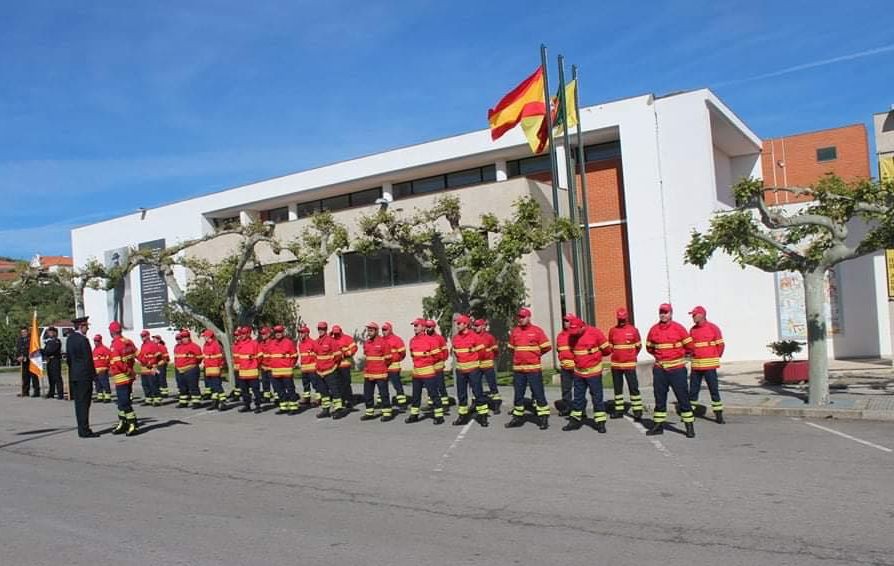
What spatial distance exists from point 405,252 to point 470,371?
20.5 feet

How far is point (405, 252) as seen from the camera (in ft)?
60.6

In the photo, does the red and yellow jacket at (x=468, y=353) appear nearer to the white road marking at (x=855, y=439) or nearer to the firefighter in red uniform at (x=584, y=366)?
the firefighter in red uniform at (x=584, y=366)

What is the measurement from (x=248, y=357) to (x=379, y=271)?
11722mm

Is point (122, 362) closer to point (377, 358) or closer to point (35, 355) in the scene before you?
point (377, 358)

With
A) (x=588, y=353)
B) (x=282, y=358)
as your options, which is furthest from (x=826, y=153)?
(x=282, y=358)

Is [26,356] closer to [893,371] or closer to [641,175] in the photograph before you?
[641,175]

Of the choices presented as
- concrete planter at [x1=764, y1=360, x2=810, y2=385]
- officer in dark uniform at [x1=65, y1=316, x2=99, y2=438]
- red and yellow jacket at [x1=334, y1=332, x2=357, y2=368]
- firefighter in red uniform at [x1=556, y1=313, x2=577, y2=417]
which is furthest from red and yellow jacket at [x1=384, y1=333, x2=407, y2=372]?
concrete planter at [x1=764, y1=360, x2=810, y2=385]

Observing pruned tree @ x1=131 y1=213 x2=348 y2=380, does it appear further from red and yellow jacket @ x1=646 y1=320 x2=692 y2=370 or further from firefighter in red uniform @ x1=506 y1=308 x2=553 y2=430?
red and yellow jacket @ x1=646 y1=320 x2=692 y2=370

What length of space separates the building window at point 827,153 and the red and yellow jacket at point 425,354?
92.4 ft

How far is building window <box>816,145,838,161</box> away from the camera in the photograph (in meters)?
35.0

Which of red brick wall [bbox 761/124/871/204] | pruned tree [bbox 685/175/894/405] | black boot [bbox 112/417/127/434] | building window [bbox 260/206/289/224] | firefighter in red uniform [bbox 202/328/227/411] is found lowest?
black boot [bbox 112/417/127/434]

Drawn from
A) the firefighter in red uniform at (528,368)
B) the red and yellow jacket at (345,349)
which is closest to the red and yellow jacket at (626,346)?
the firefighter in red uniform at (528,368)

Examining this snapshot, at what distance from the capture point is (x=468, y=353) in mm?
12750

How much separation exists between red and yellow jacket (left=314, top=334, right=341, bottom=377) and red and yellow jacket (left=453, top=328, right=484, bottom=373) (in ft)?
8.80
